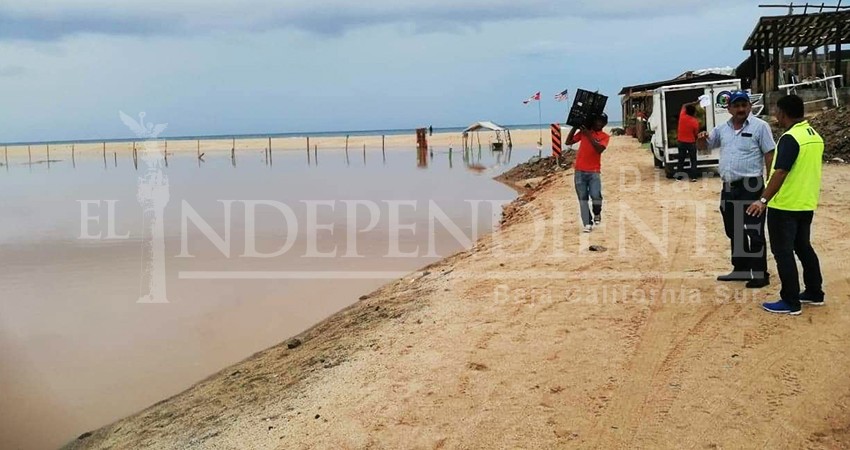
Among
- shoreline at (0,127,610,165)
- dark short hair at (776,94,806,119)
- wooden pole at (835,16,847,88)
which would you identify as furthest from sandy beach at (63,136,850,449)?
shoreline at (0,127,610,165)

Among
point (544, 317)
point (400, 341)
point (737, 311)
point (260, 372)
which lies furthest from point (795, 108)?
point (260, 372)

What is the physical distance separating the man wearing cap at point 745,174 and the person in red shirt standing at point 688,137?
21.7 feet

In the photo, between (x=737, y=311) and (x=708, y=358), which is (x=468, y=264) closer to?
(x=737, y=311)

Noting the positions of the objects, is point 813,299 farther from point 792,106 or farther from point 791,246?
point 792,106

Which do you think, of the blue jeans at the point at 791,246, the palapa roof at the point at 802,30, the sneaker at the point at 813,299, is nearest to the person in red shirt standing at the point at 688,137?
the sneaker at the point at 813,299

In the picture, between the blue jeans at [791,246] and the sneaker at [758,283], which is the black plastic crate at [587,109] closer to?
the sneaker at [758,283]

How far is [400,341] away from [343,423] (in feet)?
4.64

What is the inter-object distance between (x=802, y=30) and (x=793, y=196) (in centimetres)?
1865

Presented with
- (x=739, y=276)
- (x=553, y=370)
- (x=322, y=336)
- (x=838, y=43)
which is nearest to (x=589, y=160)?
(x=739, y=276)

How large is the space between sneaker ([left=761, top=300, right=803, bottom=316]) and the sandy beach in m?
0.07

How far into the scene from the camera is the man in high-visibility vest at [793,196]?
464 centimetres

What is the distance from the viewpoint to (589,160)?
834cm

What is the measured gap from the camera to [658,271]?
6551 millimetres

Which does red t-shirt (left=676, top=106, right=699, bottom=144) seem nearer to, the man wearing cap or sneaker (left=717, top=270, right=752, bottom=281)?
the man wearing cap
